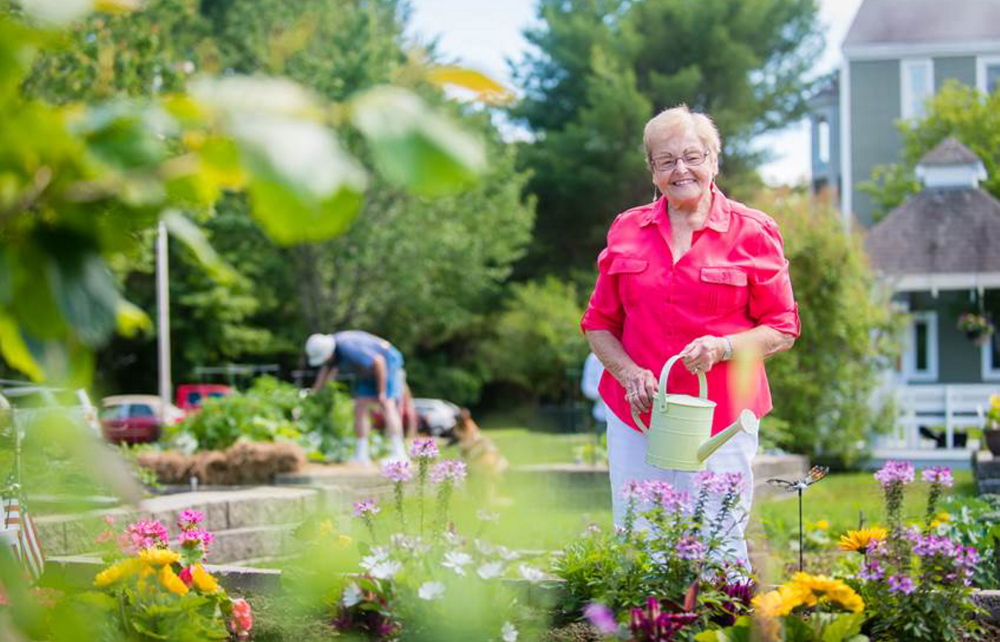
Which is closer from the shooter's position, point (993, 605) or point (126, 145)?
point (126, 145)

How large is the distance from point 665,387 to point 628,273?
40 centimetres

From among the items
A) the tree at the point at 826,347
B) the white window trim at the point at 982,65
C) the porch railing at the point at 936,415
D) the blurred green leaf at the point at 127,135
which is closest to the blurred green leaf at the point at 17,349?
the blurred green leaf at the point at 127,135

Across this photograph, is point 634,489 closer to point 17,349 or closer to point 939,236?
point 17,349

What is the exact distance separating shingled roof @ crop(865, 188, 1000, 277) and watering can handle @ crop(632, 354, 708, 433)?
16855mm

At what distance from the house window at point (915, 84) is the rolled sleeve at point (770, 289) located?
25349mm

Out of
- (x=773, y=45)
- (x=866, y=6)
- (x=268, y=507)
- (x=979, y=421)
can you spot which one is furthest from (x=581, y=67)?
(x=268, y=507)

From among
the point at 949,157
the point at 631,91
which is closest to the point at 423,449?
the point at 949,157

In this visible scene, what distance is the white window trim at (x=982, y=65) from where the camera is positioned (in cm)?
2753

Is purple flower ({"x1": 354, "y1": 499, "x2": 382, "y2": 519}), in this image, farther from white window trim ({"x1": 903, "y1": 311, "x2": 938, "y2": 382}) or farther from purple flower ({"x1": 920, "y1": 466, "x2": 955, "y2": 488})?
white window trim ({"x1": 903, "y1": 311, "x2": 938, "y2": 382})

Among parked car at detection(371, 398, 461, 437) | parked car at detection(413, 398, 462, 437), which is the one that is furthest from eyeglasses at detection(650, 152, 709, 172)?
parked car at detection(413, 398, 462, 437)

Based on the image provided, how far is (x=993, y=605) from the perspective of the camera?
10.4 feet

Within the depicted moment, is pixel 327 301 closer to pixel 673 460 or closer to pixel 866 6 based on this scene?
pixel 866 6

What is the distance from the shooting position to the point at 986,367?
867 inches

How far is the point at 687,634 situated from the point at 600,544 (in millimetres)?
934
